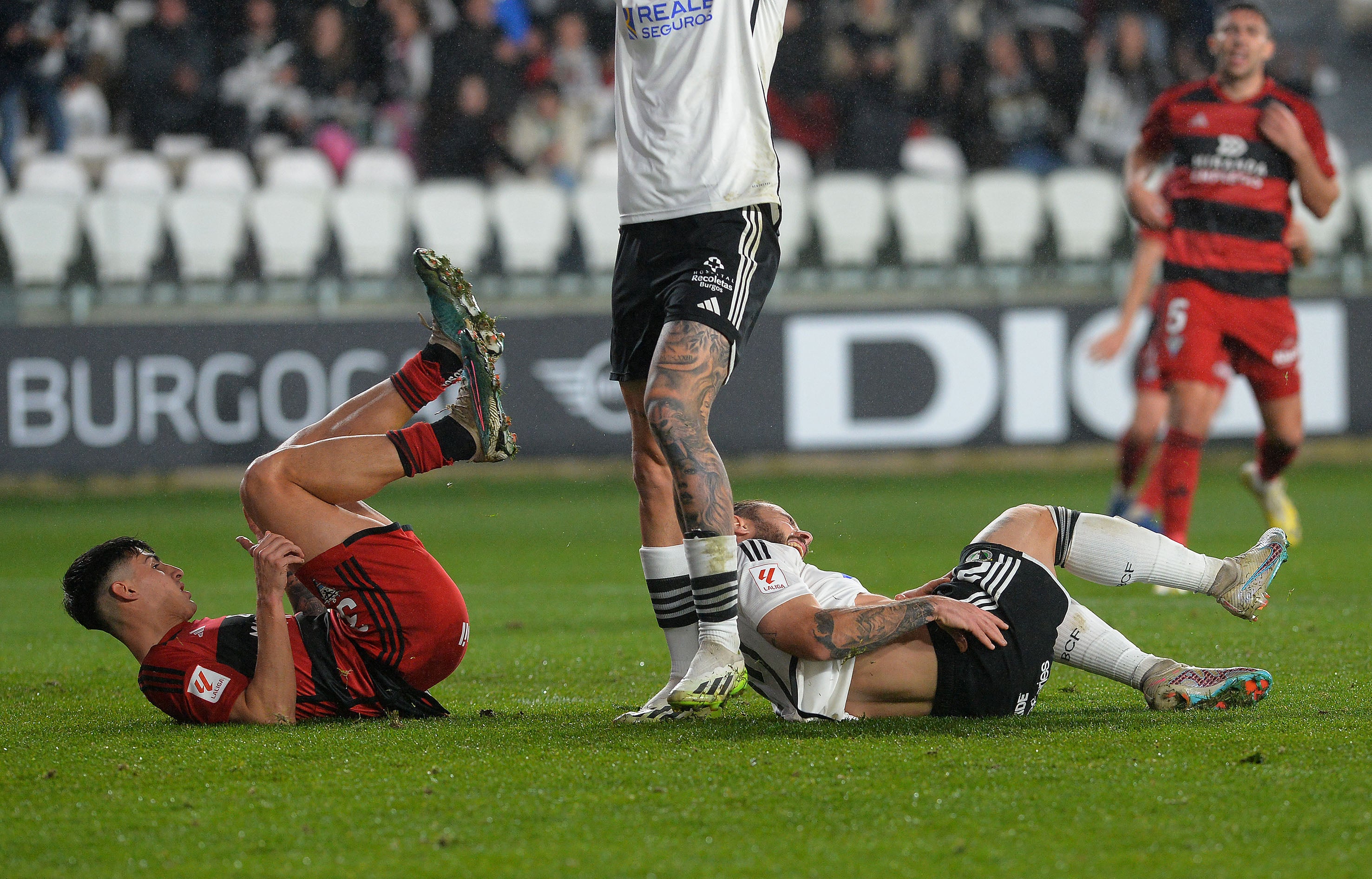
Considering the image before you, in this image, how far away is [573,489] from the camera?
1119 centimetres

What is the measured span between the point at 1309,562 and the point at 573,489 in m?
5.45

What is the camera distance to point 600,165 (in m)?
12.3

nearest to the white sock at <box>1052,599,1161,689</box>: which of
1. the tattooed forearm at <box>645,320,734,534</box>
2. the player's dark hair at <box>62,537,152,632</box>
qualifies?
the tattooed forearm at <box>645,320,734,534</box>

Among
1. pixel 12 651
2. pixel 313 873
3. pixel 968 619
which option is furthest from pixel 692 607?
pixel 12 651

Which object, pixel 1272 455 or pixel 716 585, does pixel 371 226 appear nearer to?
pixel 1272 455

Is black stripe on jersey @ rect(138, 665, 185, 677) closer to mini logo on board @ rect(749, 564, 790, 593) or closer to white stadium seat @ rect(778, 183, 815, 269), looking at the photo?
mini logo on board @ rect(749, 564, 790, 593)

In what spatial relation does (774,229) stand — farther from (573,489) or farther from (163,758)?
(573,489)

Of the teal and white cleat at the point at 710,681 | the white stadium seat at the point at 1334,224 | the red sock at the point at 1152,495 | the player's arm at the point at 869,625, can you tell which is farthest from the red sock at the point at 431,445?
the white stadium seat at the point at 1334,224

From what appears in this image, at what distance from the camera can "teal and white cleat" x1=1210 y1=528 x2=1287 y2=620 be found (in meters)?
3.70

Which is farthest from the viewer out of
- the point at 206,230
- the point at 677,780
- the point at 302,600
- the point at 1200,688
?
the point at 206,230

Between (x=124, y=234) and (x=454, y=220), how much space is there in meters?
2.40

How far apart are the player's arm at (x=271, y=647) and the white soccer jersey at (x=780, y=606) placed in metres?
1.07

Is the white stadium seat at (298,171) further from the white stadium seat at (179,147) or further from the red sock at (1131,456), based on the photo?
the red sock at (1131,456)

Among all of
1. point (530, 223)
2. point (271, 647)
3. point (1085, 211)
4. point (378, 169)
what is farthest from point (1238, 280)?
point (378, 169)
